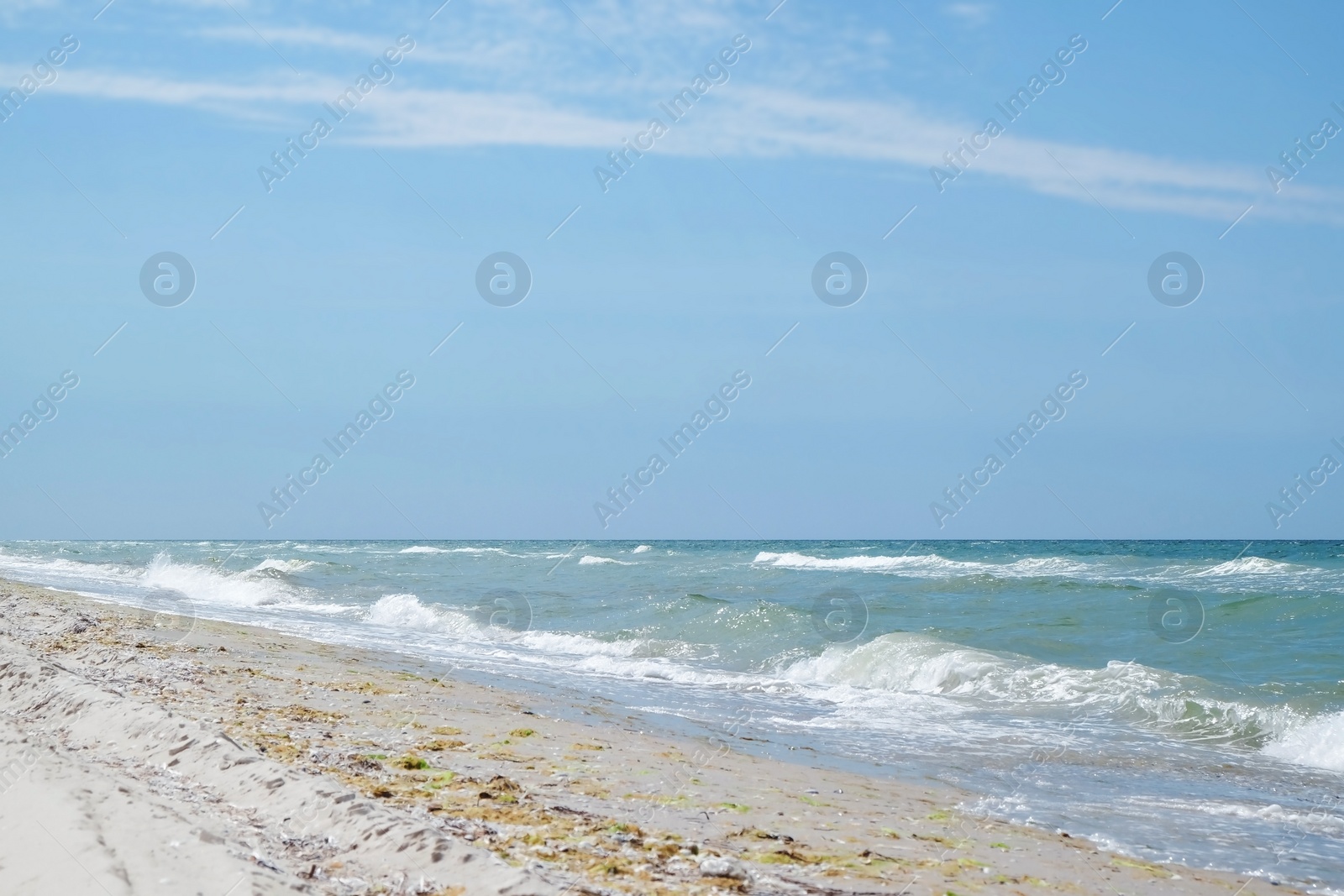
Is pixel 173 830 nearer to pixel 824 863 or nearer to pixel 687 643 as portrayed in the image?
pixel 824 863

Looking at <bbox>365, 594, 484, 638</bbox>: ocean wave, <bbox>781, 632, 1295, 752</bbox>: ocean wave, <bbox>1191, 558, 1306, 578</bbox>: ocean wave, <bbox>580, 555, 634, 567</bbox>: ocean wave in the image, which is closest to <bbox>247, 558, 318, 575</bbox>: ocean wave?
<bbox>580, 555, 634, 567</bbox>: ocean wave

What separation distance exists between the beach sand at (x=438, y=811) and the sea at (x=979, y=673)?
2.68 feet

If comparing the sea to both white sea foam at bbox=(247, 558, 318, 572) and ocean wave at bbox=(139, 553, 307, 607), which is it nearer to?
ocean wave at bbox=(139, 553, 307, 607)

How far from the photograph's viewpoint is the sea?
→ 720 cm

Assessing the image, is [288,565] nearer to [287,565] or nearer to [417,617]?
[287,565]

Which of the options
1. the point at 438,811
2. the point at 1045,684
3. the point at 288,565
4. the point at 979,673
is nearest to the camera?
the point at 438,811

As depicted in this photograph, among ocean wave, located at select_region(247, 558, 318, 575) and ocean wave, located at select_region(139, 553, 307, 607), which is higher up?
ocean wave, located at select_region(247, 558, 318, 575)

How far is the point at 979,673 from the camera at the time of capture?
12.7m

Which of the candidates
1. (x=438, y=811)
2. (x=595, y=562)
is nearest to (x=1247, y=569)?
(x=595, y=562)

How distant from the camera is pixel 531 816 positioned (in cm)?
539

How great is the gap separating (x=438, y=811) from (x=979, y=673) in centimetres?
899

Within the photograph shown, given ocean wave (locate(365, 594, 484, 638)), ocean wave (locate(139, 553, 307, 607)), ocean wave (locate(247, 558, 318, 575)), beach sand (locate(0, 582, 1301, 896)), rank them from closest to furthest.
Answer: beach sand (locate(0, 582, 1301, 896)), ocean wave (locate(365, 594, 484, 638)), ocean wave (locate(139, 553, 307, 607)), ocean wave (locate(247, 558, 318, 575))

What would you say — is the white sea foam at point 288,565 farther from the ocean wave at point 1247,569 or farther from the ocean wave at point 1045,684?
the ocean wave at point 1247,569

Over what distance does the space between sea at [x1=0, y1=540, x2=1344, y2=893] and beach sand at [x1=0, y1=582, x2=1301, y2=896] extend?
817 mm
